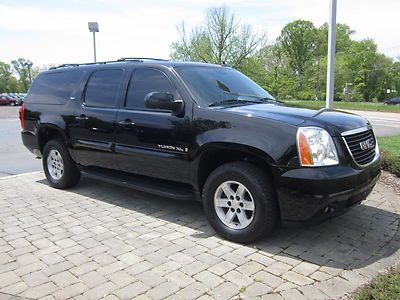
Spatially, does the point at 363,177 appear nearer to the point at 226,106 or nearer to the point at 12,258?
the point at 226,106

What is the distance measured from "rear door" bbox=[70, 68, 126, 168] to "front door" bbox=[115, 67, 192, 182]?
0.20m

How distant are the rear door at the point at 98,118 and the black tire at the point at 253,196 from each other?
5.78 feet

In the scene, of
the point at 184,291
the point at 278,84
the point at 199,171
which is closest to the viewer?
the point at 184,291

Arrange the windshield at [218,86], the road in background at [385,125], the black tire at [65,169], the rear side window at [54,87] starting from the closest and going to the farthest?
1. the windshield at [218,86]
2. the rear side window at [54,87]
3. the black tire at [65,169]
4. the road in background at [385,125]

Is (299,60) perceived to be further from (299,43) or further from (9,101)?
(9,101)

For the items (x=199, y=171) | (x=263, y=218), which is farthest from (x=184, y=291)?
(x=199, y=171)

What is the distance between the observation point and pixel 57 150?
20.7 feet

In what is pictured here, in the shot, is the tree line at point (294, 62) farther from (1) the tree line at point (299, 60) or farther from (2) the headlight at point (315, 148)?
(2) the headlight at point (315, 148)

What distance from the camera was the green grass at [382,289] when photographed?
295 cm

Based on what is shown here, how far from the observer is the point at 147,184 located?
4.99m

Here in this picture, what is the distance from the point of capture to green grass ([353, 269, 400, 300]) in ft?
9.68

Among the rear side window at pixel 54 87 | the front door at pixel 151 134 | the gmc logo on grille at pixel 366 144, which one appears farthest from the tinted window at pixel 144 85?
the gmc logo on grille at pixel 366 144

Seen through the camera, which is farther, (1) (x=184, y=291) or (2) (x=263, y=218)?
(2) (x=263, y=218)

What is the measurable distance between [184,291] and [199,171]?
60.1 inches
